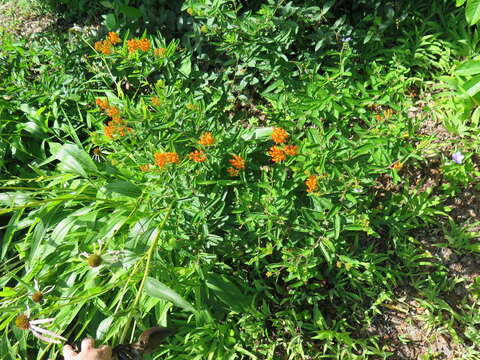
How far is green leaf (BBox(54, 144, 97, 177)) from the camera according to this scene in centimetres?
185

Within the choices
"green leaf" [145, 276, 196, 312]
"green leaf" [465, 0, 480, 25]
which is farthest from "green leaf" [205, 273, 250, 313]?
"green leaf" [465, 0, 480, 25]

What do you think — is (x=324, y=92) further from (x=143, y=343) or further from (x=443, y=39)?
(x=143, y=343)

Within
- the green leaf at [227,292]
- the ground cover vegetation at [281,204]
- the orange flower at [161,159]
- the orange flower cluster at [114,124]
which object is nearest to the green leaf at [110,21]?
the ground cover vegetation at [281,204]

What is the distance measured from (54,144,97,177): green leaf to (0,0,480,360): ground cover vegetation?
0.01 meters

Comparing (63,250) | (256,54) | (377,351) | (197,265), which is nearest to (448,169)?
(377,351)

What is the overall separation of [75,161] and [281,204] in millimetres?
1028

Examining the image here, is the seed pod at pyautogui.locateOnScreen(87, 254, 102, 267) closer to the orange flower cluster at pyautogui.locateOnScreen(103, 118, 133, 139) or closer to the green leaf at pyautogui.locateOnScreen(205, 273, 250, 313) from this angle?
the orange flower cluster at pyautogui.locateOnScreen(103, 118, 133, 139)

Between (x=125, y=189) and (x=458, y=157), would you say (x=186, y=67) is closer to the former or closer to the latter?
(x=125, y=189)

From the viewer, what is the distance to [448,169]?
194 cm

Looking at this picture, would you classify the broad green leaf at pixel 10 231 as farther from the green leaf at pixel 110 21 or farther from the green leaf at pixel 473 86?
the green leaf at pixel 473 86

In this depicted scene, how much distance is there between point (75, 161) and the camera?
187 cm

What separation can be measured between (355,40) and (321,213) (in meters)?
1.20

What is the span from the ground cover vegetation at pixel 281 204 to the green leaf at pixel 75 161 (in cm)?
1

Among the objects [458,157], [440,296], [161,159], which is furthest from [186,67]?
[440,296]
